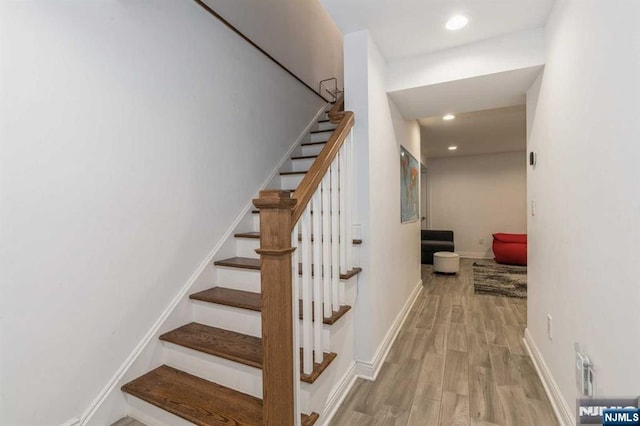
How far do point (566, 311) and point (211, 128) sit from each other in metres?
2.47

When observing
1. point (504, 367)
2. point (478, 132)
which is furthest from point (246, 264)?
point (478, 132)

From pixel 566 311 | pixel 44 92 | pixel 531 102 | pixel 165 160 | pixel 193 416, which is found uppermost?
pixel 531 102

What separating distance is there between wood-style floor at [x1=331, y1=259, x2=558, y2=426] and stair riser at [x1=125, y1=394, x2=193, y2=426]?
83cm

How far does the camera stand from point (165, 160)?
1.83 meters

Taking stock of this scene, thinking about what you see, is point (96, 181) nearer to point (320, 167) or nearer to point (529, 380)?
point (320, 167)

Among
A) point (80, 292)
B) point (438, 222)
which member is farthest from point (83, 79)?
point (438, 222)

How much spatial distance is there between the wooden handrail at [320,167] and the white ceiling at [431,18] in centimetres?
60

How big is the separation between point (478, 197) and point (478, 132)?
254 centimetres

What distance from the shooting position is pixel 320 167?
4.93ft

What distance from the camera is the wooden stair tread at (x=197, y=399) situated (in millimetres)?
1341

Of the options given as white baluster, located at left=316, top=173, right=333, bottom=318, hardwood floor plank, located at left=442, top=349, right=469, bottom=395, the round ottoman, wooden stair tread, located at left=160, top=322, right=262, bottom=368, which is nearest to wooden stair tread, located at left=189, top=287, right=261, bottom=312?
wooden stair tread, located at left=160, top=322, right=262, bottom=368

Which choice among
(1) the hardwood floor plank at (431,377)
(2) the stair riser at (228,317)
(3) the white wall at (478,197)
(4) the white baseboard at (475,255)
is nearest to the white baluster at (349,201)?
(2) the stair riser at (228,317)

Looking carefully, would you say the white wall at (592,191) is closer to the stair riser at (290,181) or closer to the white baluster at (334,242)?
the white baluster at (334,242)

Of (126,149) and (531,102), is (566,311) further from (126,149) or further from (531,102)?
(126,149)
